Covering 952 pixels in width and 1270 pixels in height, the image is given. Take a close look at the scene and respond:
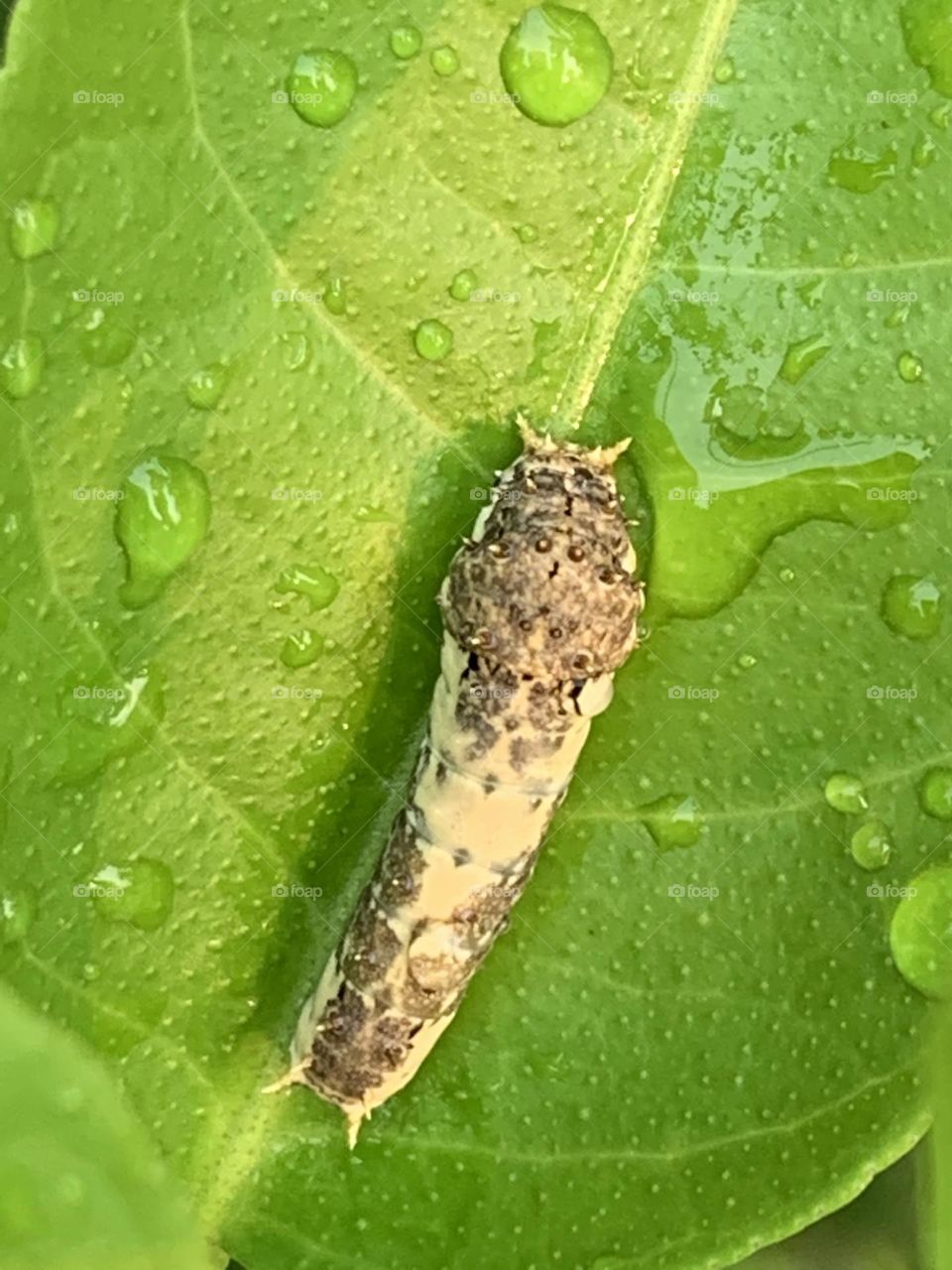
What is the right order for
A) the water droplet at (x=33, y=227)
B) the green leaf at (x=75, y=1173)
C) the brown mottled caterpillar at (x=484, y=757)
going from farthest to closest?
1. the brown mottled caterpillar at (x=484, y=757)
2. the water droplet at (x=33, y=227)
3. the green leaf at (x=75, y=1173)

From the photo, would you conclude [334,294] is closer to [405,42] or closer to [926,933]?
[405,42]

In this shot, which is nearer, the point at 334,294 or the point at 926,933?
the point at 334,294

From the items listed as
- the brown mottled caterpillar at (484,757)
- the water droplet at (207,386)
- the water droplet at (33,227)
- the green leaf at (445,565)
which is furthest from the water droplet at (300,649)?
the water droplet at (33,227)

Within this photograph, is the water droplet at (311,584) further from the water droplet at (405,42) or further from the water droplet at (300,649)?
the water droplet at (405,42)

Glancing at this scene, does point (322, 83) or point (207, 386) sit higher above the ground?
point (322, 83)

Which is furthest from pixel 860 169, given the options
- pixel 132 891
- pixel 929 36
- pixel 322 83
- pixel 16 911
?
pixel 16 911

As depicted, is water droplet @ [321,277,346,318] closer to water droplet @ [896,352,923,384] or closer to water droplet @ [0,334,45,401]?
water droplet @ [0,334,45,401]
